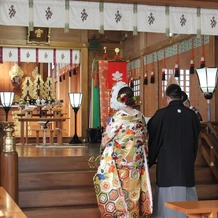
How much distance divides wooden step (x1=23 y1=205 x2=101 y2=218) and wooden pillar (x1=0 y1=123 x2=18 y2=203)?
54cm

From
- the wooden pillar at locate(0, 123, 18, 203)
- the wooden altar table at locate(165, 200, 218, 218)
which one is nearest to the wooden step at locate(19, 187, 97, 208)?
the wooden pillar at locate(0, 123, 18, 203)

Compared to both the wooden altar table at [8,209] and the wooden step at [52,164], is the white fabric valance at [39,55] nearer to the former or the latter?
the wooden step at [52,164]

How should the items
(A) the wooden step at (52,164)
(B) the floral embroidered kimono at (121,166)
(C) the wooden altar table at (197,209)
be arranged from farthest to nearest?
(A) the wooden step at (52,164)
(B) the floral embroidered kimono at (121,166)
(C) the wooden altar table at (197,209)

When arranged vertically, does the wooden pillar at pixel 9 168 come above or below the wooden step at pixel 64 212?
above

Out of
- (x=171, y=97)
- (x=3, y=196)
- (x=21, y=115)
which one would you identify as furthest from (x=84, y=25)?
(x=21, y=115)

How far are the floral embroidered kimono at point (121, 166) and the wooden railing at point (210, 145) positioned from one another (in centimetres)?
183

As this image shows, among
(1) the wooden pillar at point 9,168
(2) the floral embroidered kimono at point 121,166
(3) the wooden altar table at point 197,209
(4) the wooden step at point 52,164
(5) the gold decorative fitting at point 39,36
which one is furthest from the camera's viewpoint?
(5) the gold decorative fitting at point 39,36

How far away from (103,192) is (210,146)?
2.13 m

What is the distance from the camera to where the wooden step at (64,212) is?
4902 millimetres

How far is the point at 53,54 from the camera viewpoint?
11.8 metres

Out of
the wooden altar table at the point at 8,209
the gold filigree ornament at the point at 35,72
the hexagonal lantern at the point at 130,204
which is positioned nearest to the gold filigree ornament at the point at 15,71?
the gold filigree ornament at the point at 35,72

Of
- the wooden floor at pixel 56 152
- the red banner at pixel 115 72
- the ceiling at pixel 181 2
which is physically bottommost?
the wooden floor at pixel 56 152

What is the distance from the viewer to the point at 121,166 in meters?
4.29

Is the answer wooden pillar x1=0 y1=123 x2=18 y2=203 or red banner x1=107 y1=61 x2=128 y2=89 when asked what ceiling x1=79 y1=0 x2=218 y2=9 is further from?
red banner x1=107 y1=61 x2=128 y2=89
